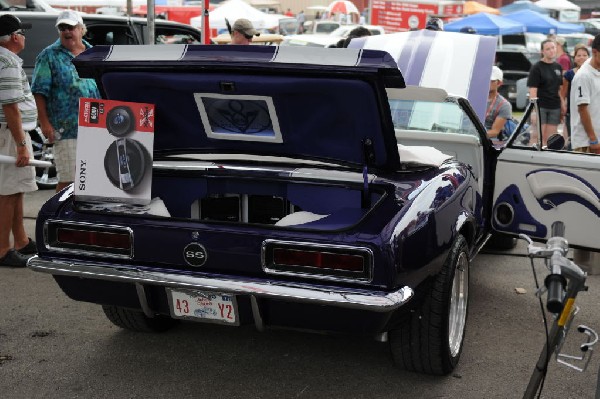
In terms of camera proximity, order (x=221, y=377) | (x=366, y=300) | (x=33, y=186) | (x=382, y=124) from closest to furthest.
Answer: (x=366, y=300) → (x=382, y=124) → (x=221, y=377) → (x=33, y=186)

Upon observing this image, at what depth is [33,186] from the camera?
5.93 metres

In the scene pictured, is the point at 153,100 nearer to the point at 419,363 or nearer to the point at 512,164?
the point at 419,363

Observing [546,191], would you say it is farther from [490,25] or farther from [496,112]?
[490,25]

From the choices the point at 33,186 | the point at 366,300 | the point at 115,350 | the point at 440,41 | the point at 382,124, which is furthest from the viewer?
the point at 440,41

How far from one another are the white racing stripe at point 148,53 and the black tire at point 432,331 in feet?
5.21

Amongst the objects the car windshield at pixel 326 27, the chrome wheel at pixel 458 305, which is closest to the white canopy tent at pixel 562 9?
the car windshield at pixel 326 27

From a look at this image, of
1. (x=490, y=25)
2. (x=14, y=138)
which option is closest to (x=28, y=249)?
(x=14, y=138)

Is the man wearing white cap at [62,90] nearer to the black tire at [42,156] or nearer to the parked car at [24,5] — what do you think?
the black tire at [42,156]

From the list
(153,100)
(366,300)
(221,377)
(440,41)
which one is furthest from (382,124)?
(440,41)

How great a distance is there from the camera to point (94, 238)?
3.78m

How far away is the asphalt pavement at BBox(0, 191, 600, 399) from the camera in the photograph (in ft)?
12.7

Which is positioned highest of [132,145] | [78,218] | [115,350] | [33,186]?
[132,145]

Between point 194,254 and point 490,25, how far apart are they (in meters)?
22.5

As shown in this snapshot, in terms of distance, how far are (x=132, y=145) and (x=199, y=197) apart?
21.3 inches
